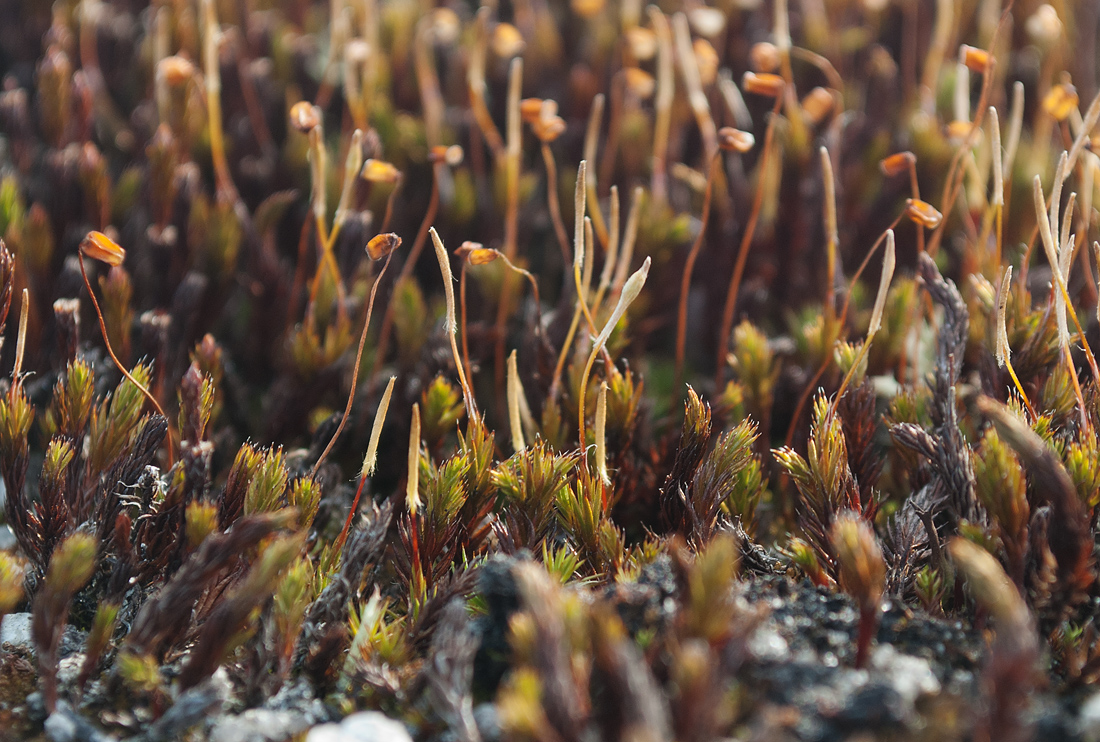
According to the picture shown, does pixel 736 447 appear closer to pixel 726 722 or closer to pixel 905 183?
pixel 726 722

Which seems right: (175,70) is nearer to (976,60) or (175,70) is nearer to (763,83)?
(763,83)

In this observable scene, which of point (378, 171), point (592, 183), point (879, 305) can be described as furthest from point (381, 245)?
point (879, 305)

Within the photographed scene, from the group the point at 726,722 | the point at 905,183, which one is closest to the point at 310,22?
the point at 905,183

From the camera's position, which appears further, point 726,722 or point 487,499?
point 487,499

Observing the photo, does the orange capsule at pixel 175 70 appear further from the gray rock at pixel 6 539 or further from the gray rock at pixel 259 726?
the gray rock at pixel 259 726

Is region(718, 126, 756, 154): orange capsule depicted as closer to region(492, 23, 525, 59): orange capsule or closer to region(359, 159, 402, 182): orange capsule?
region(359, 159, 402, 182): orange capsule

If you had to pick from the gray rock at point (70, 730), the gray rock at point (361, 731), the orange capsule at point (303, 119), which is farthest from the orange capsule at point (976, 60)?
the gray rock at point (70, 730)

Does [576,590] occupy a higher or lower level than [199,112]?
lower
